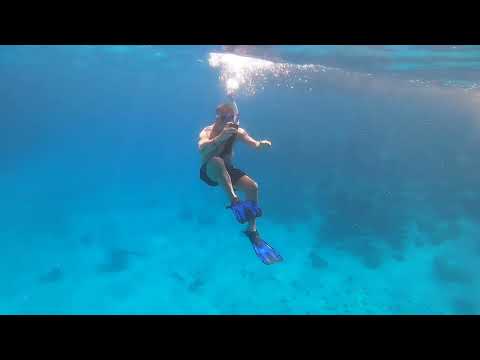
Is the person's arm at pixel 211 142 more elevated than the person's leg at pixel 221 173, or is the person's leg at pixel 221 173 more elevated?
the person's arm at pixel 211 142

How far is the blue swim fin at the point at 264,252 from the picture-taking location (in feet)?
19.0

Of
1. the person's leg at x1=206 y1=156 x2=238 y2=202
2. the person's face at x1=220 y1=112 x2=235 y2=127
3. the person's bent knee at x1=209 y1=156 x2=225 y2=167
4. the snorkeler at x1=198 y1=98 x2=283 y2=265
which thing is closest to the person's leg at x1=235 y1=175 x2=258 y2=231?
the snorkeler at x1=198 y1=98 x2=283 y2=265

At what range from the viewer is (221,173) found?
6.06 meters

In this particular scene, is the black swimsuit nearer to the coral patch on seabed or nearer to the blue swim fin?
the blue swim fin

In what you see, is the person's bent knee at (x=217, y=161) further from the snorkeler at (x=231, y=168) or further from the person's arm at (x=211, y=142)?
the person's arm at (x=211, y=142)

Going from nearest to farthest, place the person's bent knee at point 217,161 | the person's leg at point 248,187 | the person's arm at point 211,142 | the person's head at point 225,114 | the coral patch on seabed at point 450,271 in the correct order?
the person's arm at point 211,142 → the person's head at point 225,114 → the person's bent knee at point 217,161 → the person's leg at point 248,187 → the coral patch on seabed at point 450,271

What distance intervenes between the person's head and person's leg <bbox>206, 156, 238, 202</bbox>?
66 cm

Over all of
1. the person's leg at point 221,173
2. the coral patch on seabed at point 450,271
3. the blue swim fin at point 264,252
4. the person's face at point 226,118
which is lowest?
the blue swim fin at point 264,252

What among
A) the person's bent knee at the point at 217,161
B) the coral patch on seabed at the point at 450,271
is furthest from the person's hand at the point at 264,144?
the coral patch on seabed at the point at 450,271

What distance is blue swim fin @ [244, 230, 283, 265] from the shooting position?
19.0ft

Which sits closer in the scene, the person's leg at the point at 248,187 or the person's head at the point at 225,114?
the person's head at the point at 225,114

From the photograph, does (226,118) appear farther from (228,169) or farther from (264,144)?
(228,169)
